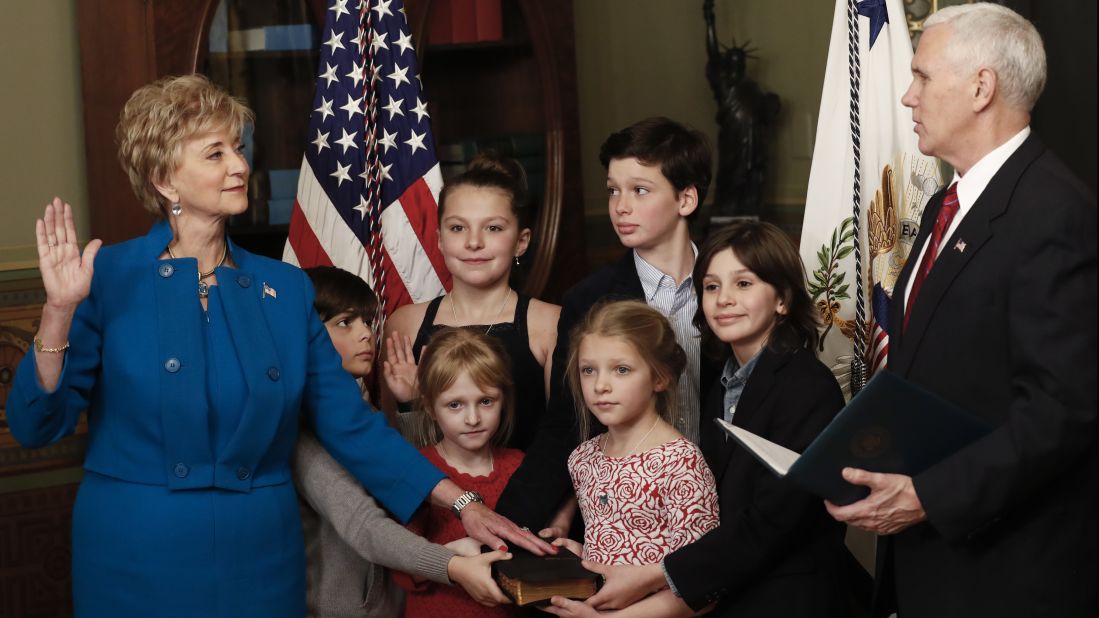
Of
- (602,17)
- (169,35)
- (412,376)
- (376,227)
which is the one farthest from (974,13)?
(602,17)

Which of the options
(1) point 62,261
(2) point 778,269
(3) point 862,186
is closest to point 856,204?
(3) point 862,186

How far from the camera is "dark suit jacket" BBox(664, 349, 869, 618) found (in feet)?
7.13

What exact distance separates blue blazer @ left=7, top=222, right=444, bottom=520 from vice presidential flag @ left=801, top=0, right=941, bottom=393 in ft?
5.11

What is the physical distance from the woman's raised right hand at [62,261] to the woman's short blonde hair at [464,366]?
795 millimetres

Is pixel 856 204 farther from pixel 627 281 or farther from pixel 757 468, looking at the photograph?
pixel 757 468

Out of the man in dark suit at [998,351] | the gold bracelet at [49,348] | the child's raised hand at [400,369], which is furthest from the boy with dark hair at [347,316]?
the man in dark suit at [998,351]

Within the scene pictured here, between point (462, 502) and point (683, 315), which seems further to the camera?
point (683, 315)

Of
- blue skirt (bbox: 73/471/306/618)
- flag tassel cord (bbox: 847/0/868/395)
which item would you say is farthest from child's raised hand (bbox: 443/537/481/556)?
flag tassel cord (bbox: 847/0/868/395)

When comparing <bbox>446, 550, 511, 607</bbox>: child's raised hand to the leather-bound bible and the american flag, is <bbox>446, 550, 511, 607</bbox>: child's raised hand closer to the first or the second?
the leather-bound bible

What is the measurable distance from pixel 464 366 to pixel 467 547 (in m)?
0.40

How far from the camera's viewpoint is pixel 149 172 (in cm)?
225

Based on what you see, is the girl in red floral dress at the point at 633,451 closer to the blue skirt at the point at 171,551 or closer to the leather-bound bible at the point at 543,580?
the leather-bound bible at the point at 543,580

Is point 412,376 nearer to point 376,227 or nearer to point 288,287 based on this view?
point 288,287

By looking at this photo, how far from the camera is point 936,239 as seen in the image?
213 cm
